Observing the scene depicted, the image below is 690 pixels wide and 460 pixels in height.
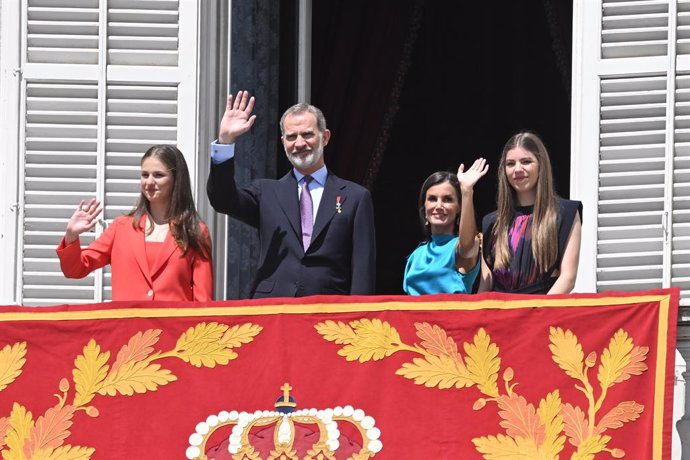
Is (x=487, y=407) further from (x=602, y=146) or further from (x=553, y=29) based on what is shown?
(x=553, y=29)

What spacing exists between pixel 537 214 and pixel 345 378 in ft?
3.46

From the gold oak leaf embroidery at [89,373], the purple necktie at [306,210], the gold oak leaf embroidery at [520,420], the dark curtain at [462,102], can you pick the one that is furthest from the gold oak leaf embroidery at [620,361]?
the dark curtain at [462,102]

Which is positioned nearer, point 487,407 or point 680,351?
point 487,407

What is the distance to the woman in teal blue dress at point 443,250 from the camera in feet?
27.7

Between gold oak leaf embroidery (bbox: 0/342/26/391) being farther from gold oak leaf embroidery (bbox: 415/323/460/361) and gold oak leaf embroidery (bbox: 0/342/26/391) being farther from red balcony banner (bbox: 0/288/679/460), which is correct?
gold oak leaf embroidery (bbox: 415/323/460/361)

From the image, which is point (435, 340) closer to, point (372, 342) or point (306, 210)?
point (372, 342)

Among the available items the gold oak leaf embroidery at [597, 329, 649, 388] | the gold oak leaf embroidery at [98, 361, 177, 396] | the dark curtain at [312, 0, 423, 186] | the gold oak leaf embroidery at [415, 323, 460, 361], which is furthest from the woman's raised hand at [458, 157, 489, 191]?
the dark curtain at [312, 0, 423, 186]

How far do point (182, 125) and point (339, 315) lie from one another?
61.4 inches

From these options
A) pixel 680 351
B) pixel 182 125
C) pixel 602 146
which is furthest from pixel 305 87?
pixel 680 351

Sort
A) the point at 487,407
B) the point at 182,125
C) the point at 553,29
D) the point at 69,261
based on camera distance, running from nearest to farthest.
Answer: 1. the point at 487,407
2. the point at 69,261
3. the point at 182,125
4. the point at 553,29

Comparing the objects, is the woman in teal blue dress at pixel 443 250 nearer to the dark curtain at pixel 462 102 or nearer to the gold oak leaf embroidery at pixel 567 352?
the gold oak leaf embroidery at pixel 567 352

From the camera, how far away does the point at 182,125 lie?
29.8 feet

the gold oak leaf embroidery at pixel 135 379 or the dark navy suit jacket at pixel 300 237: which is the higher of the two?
the dark navy suit jacket at pixel 300 237

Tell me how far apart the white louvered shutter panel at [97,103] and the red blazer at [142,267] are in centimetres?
59
